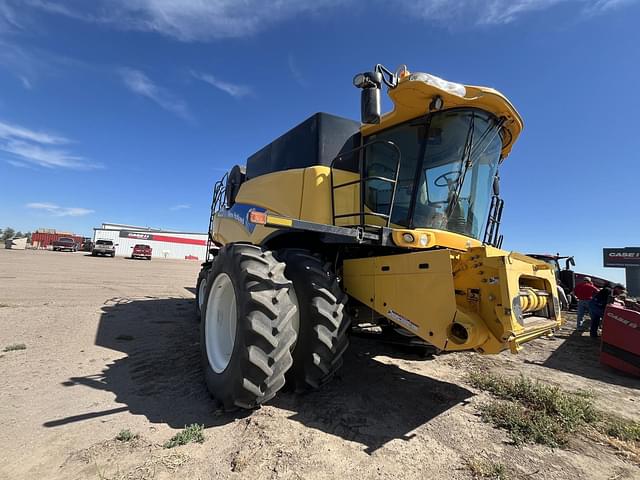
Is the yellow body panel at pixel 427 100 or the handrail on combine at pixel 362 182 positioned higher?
the yellow body panel at pixel 427 100

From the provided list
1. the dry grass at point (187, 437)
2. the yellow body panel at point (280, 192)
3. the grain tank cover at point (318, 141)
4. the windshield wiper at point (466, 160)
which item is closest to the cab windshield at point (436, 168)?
the windshield wiper at point (466, 160)

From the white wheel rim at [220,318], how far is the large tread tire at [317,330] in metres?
0.89

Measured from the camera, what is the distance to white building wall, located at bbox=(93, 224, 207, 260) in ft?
179

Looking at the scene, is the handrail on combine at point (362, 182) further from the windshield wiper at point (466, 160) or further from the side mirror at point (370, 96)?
the windshield wiper at point (466, 160)

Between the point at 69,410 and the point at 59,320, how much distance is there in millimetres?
4284

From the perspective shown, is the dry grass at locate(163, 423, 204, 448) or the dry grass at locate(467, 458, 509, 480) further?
the dry grass at locate(163, 423, 204, 448)

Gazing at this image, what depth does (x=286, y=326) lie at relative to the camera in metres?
2.90

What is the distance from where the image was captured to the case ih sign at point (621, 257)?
2703 cm

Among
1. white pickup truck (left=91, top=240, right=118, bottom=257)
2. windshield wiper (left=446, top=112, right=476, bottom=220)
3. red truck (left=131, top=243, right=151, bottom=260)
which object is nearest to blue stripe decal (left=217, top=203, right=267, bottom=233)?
windshield wiper (left=446, top=112, right=476, bottom=220)

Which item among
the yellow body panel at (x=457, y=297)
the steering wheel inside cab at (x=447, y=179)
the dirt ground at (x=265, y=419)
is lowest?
the dirt ground at (x=265, y=419)

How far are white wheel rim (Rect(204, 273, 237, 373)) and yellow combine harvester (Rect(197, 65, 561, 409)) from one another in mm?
13

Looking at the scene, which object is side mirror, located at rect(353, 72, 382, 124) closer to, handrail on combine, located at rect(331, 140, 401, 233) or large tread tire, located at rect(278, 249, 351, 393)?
handrail on combine, located at rect(331, 140, 401, 233)

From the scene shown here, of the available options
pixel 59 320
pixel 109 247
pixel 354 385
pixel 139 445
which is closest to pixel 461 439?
pixel 354 385

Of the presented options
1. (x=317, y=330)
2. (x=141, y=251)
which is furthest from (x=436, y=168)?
(x=141, y=251)
